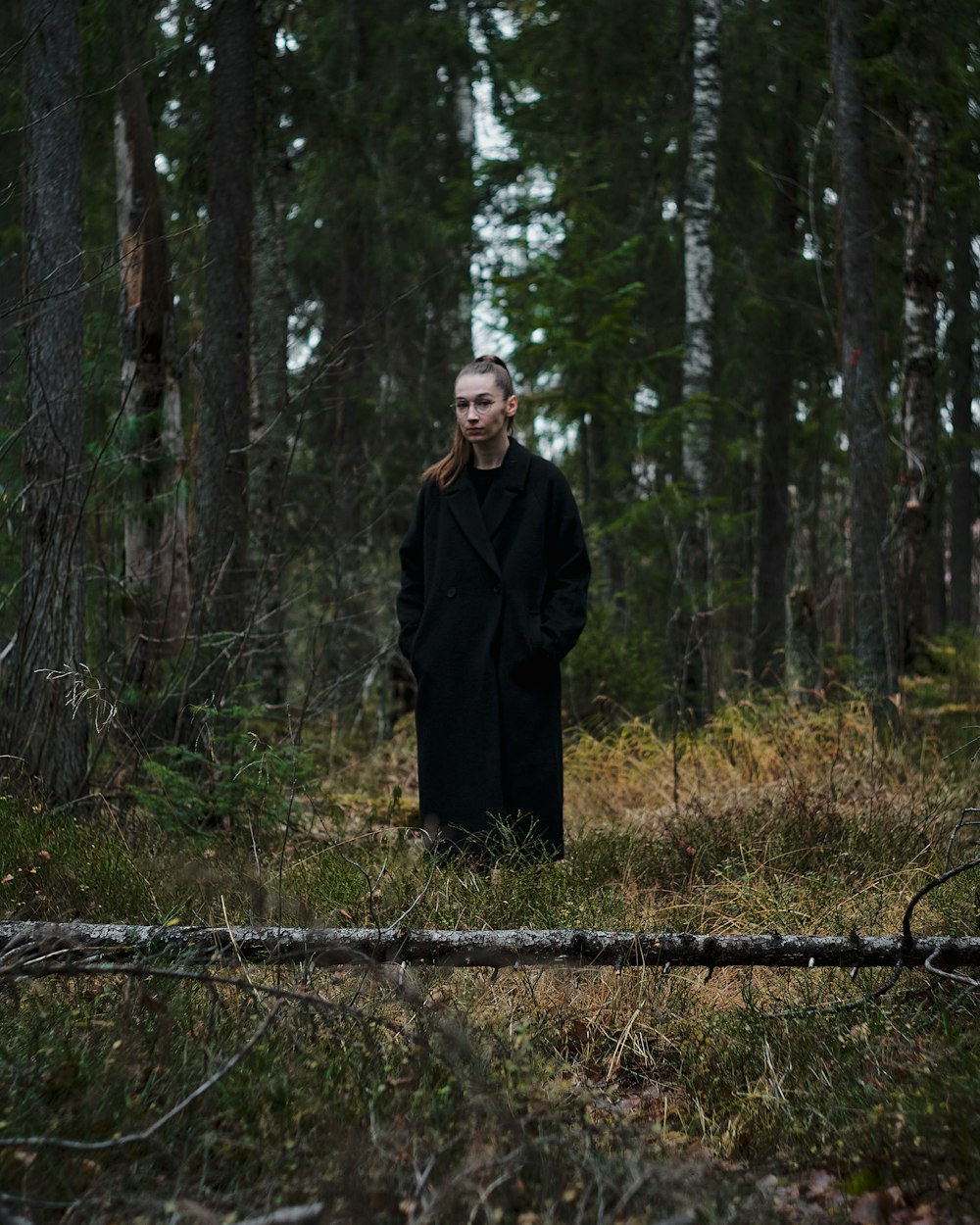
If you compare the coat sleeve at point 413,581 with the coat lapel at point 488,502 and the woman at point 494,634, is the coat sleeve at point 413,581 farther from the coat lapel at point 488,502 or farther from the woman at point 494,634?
the coat lapel at point 488,502

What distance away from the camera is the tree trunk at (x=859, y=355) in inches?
360

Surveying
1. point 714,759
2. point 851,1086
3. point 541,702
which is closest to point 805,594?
point 714,759

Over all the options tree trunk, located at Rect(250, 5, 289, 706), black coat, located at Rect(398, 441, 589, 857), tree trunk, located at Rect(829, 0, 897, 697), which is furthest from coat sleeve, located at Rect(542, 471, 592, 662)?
tree trunk, located at Rect(250, 5, 289, 706)

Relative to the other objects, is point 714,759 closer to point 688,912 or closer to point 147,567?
point 688,912

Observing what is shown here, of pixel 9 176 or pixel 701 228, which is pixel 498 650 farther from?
pixel 9 176

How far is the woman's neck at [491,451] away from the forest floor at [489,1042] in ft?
5.06

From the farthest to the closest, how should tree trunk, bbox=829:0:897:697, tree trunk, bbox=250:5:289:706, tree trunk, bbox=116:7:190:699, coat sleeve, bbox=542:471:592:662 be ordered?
tree trunk, bbox=250:5:289:706 < tree trunk, bbox=829:0:897:697 < tree trunk, bbox=116:7:190:699 < coat sleeve, bbox=542:471:592:662

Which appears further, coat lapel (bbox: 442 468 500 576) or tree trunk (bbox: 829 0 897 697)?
tree trunk (bbox: 829 0 897 697)

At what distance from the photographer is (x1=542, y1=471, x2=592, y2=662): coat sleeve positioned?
515 cm

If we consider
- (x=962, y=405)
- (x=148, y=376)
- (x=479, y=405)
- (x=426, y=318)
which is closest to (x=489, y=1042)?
(x=479, y=405)

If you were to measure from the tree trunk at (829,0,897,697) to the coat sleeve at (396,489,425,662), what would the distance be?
468cm

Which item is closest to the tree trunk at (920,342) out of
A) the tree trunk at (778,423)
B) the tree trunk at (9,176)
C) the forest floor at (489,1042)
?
the tree trunk at (778,423)

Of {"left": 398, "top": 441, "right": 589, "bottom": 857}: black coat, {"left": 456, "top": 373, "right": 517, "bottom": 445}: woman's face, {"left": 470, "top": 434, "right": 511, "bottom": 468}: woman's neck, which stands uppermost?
{"left": 456, "top": 373, "right": 517, "bottom": 445}: woman's face

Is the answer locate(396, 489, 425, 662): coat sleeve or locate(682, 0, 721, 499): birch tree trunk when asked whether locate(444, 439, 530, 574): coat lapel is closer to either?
locate(396, 489, 425, 662): coat sleeve
